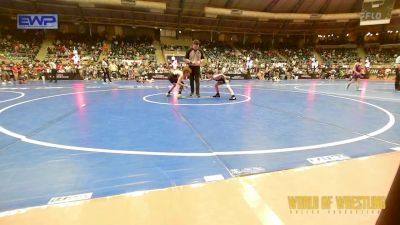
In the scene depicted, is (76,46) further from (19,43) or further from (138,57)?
(138,57)

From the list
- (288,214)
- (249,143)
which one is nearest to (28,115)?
(249,143)

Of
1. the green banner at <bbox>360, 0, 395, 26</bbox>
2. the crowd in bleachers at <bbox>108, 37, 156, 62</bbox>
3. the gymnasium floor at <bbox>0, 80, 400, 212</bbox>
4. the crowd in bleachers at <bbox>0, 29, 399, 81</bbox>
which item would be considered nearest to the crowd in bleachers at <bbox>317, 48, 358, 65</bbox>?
the crowd in bleachers at <bbox>0, 29, 399, 81</bbox>

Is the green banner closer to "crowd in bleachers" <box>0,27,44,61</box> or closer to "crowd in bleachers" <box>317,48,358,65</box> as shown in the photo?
"crowd in bleachers" <box>317,48,358,65</box>

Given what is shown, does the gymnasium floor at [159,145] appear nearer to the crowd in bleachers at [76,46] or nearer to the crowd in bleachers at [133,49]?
the crowd in bleachers at [76,46]

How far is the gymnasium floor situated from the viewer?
2.94 m

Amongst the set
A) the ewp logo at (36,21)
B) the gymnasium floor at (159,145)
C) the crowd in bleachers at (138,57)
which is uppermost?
the ewp logo at (36,21)

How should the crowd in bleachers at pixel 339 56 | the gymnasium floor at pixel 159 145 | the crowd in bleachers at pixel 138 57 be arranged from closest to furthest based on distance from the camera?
the gymnasium floor at pixel 159 145
the crowd in bleachers at pixel 138 57
the crowd in bleachers at pixel 339 56

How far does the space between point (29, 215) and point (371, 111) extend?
796 cm

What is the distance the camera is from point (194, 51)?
33.5ft

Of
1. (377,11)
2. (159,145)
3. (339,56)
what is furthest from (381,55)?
(159,145)

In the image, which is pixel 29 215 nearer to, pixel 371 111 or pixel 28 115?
pixel 28 115

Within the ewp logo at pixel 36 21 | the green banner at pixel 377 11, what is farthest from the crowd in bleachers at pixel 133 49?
the green banner at pixel 377 11

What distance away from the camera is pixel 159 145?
4230mm

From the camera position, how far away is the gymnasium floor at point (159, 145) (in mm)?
2939
